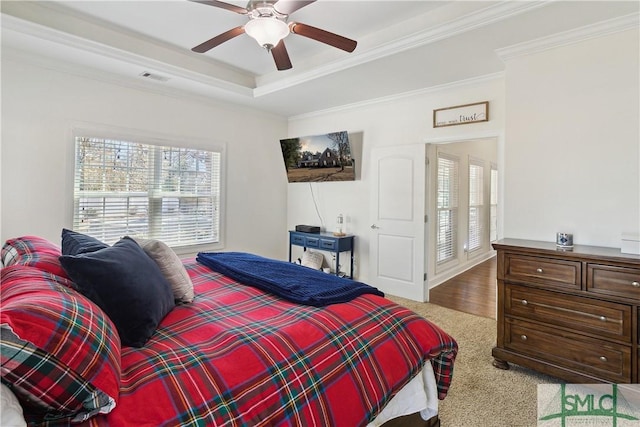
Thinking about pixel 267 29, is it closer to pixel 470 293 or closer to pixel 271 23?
pixel 271 23

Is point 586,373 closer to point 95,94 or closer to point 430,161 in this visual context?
point 430,161

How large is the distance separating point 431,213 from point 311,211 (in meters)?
1.85

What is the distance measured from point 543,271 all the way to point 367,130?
9.45 ft

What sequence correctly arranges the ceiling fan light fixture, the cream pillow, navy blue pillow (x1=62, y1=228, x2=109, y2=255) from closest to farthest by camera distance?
navy blue pillow (x1=62, y1=228, x2=109, y2=255) → the cream pillow → the ceiling fan light fixture

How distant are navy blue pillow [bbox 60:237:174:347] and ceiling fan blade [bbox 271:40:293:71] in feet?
6.24

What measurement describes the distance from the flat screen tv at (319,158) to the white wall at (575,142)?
83.1 inches

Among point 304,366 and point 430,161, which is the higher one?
point 430,161

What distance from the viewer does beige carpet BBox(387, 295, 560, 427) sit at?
6.41 ft

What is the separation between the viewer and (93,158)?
11.6 feet

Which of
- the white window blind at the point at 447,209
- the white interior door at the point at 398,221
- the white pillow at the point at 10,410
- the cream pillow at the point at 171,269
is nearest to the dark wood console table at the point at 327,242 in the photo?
the white interior door at the point at 398,221

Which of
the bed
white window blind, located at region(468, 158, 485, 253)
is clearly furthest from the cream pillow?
white window blind, located at region(468, 158, 485, 253)

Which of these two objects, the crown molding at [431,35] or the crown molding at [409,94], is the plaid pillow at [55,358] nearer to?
the crown molding at [431,35]

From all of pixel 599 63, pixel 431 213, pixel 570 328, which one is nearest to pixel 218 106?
pixel 431 213

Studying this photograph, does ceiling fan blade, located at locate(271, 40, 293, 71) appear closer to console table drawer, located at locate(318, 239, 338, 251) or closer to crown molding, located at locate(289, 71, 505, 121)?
crown molding, located at locate(289, 71, 505, 121)
